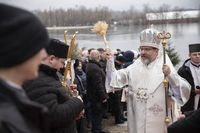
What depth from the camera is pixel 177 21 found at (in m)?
40.3

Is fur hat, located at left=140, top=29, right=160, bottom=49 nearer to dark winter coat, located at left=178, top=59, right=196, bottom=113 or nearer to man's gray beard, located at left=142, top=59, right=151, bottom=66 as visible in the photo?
man's gray beard, located at left=142, top=59, right=151, bottom=66

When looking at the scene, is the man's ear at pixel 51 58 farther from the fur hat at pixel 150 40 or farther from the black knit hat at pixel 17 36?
the fur hat at pixel 150 40

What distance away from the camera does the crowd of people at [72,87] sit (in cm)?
155

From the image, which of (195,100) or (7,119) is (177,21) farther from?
(7,119)

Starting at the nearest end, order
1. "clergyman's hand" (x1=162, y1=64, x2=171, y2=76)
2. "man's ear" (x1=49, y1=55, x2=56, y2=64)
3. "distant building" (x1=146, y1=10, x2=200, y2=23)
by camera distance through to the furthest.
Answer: "man's ear" (x1=49, y1=55, x2=56, y2=64), "clergyman's hand" (x1=162, y1=64, x2=171, y2=76), "distant building" (x1=146, y1=10, x2=200, y2=23)

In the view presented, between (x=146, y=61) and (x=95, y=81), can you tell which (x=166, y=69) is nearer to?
(x=146, y=61)

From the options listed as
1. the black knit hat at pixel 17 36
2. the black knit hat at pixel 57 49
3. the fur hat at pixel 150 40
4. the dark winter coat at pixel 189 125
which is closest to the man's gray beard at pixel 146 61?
the fur hat at pixel 150 40

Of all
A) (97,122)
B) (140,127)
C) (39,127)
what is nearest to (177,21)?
(97,122)

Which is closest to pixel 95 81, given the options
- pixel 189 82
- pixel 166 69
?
pixel 189 82

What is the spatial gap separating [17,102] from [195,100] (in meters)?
4.33

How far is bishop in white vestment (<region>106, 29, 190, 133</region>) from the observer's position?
4844 millimetres

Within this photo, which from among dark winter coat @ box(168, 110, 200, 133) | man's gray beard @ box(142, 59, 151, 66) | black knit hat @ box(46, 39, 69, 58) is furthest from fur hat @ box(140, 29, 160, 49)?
dark winter coat @ box(168, 110, 200, 133)

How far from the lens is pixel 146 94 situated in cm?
489

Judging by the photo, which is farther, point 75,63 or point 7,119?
point 75,63
